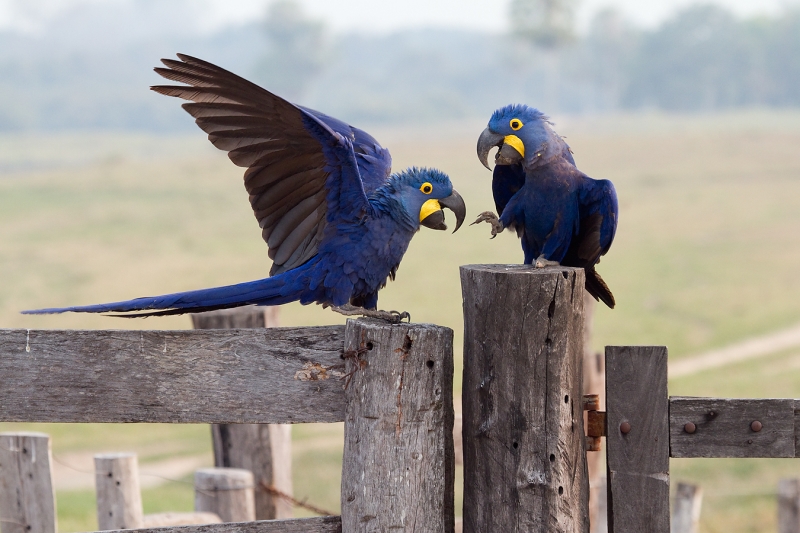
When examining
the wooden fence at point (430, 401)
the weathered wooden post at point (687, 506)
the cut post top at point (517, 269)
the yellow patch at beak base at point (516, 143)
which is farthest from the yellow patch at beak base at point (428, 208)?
the weathered wooden post at point (687, 506)

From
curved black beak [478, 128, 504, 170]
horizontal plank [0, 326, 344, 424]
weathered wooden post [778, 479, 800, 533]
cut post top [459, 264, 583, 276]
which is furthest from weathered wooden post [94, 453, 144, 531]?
weathered wooden post [778, 479, 800, 533]

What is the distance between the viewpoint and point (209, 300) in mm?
2512

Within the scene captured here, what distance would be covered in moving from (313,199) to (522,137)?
78 cm

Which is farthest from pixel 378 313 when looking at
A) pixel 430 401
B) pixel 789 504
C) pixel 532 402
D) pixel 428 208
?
pixel 789 504

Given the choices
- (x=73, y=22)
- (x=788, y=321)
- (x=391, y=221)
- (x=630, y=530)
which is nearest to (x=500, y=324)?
(x=630, y=530)

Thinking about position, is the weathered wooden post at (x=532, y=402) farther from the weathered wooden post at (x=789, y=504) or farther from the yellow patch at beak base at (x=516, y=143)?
the weathered wooden post at (x=789, y=504)

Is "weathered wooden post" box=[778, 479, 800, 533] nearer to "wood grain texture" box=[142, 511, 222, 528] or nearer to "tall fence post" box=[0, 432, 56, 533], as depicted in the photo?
"wood grain texture" box=[142, 511, 222, 528]

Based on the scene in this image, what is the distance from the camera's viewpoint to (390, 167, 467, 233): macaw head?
2.96 metres

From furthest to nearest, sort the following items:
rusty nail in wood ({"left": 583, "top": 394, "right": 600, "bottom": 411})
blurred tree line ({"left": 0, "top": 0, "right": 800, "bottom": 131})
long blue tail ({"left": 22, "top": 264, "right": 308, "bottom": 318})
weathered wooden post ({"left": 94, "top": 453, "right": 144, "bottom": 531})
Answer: blurred tree line ({"left": 0, "top": 0, "right": 800, "bottom": 131}) → weathered wooden post ({"left": 94, "top": 453, "right": 144, "bottom": 531}) → long blue tail ({"left": 22, "top": 264, "right": 308, "bottom": 318}) → rusty nail in wood ({"left": 583, "top": 394, "right": 600, "bottom": 411})

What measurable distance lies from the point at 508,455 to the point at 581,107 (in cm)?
11769

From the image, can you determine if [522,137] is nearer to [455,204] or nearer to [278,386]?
[455,204]

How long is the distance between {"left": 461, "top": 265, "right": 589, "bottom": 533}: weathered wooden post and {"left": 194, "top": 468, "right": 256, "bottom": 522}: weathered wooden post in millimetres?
1932

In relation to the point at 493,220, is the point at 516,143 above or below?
above

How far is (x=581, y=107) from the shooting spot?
115000mm
